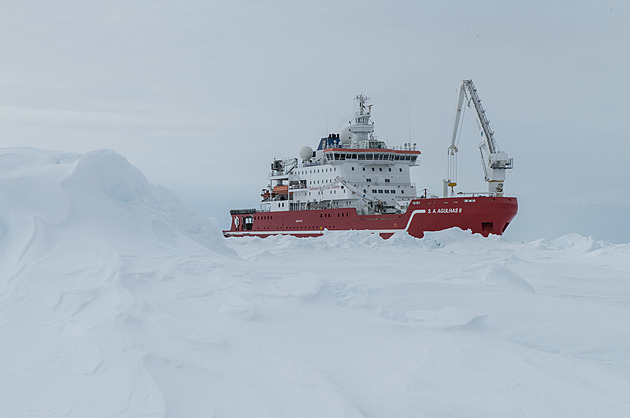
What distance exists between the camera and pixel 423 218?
26531mm

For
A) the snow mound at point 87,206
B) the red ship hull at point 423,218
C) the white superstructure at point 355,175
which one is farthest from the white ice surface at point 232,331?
the white superstructure at point 355,175

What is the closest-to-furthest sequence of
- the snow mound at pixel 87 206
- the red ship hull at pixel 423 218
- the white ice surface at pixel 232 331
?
the white ice surface at pixel 232 331
the snow mound at pixel 87 206
the red ship hull at pixel 423 218

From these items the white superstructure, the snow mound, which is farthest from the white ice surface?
the white superstructure

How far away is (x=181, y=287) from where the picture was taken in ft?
21.1

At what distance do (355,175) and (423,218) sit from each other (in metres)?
5.87

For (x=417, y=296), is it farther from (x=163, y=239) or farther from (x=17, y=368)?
(x=17, y=368)

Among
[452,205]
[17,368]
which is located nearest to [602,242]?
[452,205]

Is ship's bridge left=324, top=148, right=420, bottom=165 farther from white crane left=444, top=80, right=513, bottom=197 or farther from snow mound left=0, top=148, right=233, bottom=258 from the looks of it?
snow mound left=0, top=148, right=233, bottom=258

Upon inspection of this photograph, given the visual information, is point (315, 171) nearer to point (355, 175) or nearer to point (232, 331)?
point (355, 175)

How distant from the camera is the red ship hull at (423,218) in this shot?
83.4ft

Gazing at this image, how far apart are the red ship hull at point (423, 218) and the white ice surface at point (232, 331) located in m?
17.2

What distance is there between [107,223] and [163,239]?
0.90 metres

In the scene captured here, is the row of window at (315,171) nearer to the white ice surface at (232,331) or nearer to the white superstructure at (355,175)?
the white superstructure at (355,175)

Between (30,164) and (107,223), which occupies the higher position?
(30,164)
